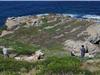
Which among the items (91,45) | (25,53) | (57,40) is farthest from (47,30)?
(25,53)

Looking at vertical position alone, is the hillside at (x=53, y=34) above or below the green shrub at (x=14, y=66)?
below

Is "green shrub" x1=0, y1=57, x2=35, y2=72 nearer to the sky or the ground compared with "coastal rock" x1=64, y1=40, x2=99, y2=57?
nearer to the sky

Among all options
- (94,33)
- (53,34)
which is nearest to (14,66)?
(94,33)

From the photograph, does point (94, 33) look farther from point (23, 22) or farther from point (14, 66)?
point (14, 66)

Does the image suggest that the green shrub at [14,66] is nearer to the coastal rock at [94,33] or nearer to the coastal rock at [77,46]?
the coastal rock at [77,46]

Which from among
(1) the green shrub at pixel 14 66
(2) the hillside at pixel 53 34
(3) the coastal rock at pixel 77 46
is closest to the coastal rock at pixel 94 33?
(2) the hillside at pixel 53 34

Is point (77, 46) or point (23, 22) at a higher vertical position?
point (23, 22)

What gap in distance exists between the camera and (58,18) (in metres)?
77.9

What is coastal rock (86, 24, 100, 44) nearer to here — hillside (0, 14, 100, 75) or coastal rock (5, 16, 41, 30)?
hillside (0, 14, 100, 75)

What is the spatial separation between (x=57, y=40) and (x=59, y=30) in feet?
18.0

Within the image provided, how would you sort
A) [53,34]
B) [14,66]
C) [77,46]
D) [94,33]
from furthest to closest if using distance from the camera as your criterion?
[53,34]
[94,33]
[77,46]
[14,66]

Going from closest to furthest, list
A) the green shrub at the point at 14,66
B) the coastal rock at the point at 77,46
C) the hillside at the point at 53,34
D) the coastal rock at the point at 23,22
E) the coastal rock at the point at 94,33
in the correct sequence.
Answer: the green shrub at the point at 14,66
the coastal rock at the point at 77,46
the hillside at the point at 53,34
the coastal rock at the point at 94,33
the coastal rock at the point at 23,22

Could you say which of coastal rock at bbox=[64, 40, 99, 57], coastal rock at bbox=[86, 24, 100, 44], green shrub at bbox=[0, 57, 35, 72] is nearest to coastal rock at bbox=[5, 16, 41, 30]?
coastal rock at bbox=[86, 24, 100, 44]

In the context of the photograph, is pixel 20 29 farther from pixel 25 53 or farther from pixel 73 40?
pixel 25 53
